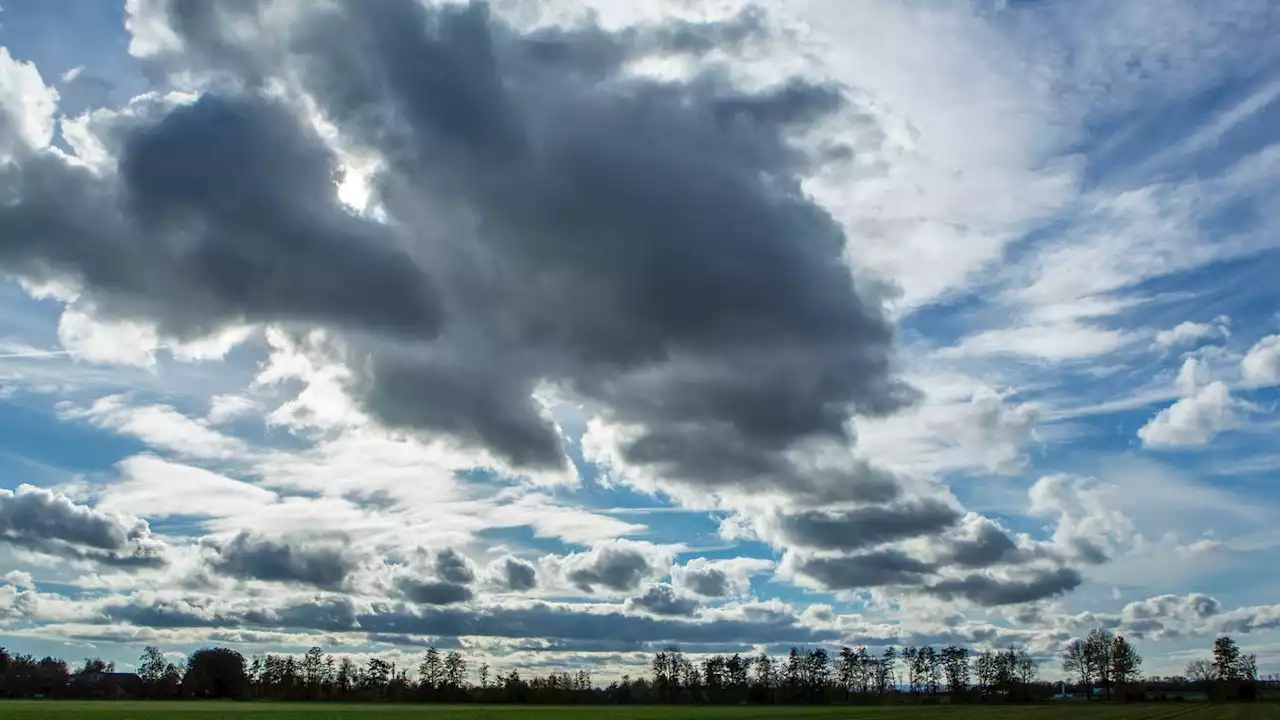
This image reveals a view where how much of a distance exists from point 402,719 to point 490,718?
18964 millimetres

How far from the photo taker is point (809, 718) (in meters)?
129

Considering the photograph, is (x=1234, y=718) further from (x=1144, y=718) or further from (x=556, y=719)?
(x=556, y=719)

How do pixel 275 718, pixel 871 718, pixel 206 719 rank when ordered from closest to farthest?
pixel 206 719
pixel 275 718
pixel 871 718

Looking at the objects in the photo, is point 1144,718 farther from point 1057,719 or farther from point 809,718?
point 809,718

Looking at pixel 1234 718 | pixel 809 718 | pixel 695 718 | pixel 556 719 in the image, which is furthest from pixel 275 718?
pixel 1234 718

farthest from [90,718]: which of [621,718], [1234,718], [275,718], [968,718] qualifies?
[1234,718]

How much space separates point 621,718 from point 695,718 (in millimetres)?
10333

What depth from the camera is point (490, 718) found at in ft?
427

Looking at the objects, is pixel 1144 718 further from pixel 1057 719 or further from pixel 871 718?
pixel 871 718

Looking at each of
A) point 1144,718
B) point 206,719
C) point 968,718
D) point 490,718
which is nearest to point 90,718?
point 206,719

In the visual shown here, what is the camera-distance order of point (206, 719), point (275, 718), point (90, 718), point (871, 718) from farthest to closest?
point (871, 718)
point (275, 718)
point (206, 719)
point (90, 718)

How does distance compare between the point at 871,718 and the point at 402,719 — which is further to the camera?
the point at 871,718

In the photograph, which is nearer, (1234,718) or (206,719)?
(206,719)

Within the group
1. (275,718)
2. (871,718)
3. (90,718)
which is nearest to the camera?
(90,718)
